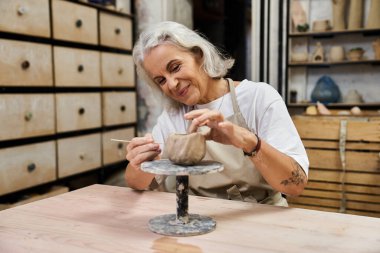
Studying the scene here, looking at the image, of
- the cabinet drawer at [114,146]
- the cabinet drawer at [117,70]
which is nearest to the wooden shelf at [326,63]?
the cabinet drawer at [117,70]

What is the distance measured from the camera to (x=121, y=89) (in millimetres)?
3998

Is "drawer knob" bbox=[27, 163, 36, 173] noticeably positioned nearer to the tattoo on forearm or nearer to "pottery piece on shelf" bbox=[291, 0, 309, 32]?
the tattoo on forearm

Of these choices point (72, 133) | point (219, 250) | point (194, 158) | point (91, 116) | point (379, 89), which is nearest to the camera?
point (219, 250)

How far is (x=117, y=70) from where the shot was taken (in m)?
3.89

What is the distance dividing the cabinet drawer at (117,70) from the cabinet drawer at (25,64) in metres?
0.73

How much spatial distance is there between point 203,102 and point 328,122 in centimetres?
177

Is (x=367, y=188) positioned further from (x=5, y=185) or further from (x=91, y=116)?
(x=5, y=185)

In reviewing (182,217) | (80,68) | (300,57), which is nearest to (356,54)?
(300,57)

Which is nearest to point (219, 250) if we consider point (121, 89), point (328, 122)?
point (328, 122)

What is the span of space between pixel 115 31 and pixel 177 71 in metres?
2.54

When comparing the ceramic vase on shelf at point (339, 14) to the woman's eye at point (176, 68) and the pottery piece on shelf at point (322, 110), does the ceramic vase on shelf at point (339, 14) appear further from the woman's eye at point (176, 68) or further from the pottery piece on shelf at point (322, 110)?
the woman's eye at point (176, 68)

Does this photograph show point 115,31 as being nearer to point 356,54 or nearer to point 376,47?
point 356,54

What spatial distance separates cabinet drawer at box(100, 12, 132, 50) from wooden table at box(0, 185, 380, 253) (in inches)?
100

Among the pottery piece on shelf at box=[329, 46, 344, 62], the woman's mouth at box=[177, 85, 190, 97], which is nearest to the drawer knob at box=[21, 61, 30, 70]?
the woman's mouth at box=[177, 85, 190, 97]
